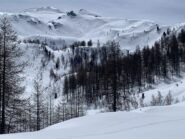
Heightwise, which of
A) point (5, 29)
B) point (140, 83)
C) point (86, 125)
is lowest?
point (140, 83)

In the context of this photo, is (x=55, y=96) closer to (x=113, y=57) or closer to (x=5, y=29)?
(x=113, y=57)

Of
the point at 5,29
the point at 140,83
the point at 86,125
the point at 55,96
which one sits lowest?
the point at 55,96

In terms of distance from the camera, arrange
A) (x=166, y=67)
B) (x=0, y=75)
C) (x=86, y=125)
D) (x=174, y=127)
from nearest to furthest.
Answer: (x=174, y=127) → (x=86, y=125) → (x=0, y=75) → (x=166, y=67)

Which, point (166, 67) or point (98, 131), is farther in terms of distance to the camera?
point (166, 67)

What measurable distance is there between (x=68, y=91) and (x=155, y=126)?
117 metres

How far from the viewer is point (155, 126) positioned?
10688 millimetres

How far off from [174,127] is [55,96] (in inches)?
4694

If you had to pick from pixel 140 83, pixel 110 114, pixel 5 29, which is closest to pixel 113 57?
pixel 5 29

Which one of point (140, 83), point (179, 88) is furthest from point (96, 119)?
point (140, 83)

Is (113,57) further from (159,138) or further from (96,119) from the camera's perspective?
(159,138)

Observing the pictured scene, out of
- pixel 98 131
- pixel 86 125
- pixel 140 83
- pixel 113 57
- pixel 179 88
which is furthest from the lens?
pixel 140 83

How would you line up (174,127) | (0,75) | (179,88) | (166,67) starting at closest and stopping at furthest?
(174,127) → (0,75) → (179,88) → (166,67)

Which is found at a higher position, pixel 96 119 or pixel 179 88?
pixel 96 119

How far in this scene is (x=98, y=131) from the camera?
11.3m
